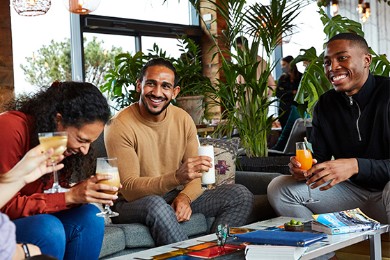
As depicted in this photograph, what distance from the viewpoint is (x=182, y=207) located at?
3479 mm

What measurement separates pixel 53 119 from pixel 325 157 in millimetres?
1820

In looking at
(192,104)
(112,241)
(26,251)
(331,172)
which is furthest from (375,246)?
(192,104)

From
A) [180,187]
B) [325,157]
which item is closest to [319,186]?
[325,157]

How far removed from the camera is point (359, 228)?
2861mm

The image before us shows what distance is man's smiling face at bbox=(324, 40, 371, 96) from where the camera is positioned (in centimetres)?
370

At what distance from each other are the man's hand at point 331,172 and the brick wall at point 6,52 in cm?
386

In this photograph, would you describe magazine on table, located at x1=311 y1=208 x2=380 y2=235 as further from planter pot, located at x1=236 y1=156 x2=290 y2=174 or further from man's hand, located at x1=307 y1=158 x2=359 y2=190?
planter pot, located at x1=236 y1=156 x2=290 y2=174

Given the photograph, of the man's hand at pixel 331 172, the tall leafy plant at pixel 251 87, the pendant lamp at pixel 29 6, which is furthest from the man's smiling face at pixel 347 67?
the pendant lamp at pixel 29 6

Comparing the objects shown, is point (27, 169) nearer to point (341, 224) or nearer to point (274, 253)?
point (274, 253)

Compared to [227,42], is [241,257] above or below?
below

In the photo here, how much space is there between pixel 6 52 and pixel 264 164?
10.3 ft

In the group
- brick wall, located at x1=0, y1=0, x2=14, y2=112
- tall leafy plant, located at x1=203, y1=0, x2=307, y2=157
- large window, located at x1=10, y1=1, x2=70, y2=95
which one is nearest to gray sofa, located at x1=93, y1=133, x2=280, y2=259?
tall leafy plant, located at x1=203, y1=0, x2=307, y2=157

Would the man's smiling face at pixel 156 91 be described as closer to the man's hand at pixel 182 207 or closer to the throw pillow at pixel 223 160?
the man's hand at pixel 182 207

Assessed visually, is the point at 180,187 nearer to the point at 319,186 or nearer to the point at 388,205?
the point at 319,186
